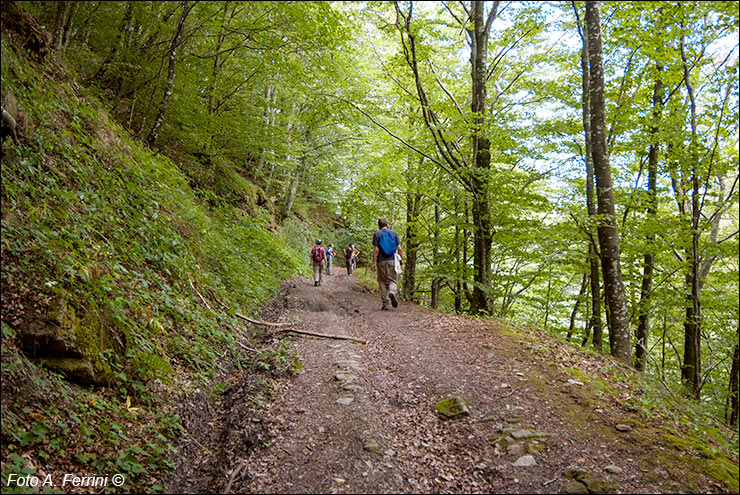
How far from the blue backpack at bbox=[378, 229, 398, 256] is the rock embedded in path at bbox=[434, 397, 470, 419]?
495 cm

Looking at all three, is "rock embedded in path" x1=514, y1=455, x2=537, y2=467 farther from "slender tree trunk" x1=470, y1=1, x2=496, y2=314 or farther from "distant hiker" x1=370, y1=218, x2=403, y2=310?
"slender tree trunk" x1=470, y1=1, x2=496, y2=314

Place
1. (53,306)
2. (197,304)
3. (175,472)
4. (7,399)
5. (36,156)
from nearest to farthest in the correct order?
(7,399)
(175,472)
(53,306)
(36,156)
(197,304)

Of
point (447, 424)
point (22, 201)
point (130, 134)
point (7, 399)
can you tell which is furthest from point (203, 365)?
point (130, 134)

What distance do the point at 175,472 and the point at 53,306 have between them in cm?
177

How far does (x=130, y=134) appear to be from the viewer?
859cm

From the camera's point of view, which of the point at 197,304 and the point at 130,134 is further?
the point at 130,134

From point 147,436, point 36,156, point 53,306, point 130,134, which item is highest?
point 130,134

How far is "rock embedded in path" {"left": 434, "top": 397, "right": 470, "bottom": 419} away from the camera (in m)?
3.90

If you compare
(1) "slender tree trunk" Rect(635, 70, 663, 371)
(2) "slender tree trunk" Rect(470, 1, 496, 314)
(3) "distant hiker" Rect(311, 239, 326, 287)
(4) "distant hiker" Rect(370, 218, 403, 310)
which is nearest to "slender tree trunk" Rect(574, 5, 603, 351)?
(1) "slender tree trunk" Rect(635, 70, 663, 371)

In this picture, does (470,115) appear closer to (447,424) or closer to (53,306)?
(447,424)

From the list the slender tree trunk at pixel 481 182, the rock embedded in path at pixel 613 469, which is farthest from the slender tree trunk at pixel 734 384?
the rock embedded in path at pixel 613 469

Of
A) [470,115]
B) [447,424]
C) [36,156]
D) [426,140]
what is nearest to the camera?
[447,424]

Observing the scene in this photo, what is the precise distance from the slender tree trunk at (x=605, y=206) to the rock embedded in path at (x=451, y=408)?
14.0 ft

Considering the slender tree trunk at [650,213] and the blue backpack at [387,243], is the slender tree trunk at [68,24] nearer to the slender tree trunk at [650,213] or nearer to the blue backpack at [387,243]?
the blue backpack at [387,243]
